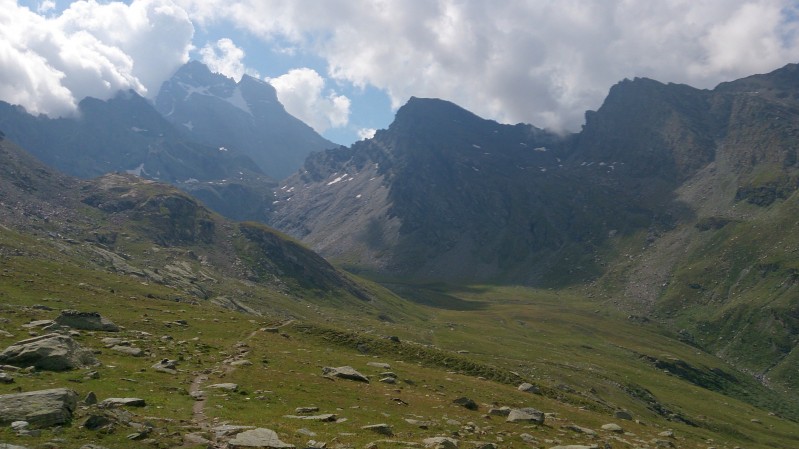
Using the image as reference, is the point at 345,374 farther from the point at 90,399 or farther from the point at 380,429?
the point at 90,399

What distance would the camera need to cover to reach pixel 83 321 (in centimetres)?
4966

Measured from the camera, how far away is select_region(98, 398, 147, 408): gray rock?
27095mm

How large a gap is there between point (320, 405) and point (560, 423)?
2008 centimetres

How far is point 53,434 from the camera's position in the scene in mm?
21609

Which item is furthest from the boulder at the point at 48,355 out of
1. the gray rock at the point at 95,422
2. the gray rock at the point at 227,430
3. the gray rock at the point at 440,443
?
the gray rock at the point at 440,443

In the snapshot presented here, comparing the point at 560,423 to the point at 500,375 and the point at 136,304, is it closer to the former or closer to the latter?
the point at 500,375

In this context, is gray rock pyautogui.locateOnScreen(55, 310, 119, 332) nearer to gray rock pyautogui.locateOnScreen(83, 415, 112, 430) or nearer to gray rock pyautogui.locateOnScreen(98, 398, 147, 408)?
gray rock pyautogui.locateOnScreen(98, 398, 147, 408)

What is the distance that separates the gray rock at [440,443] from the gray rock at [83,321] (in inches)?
1442

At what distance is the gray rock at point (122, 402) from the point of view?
27095 mm

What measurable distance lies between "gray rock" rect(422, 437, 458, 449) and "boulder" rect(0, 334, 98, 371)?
23364 mm

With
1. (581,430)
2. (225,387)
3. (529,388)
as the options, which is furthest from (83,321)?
(529,388)

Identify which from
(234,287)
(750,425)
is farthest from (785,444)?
(234,287)

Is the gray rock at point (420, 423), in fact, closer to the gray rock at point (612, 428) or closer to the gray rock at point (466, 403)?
the gray rock at point (466, 403)

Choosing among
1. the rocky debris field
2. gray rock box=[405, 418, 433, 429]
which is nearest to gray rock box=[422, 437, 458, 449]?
the rocky debris field
